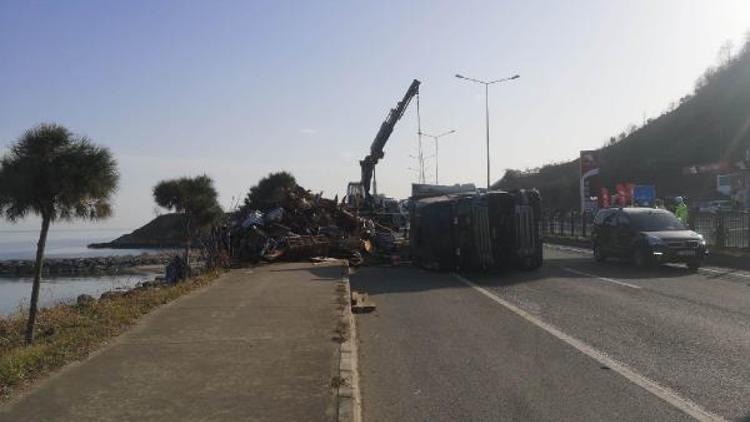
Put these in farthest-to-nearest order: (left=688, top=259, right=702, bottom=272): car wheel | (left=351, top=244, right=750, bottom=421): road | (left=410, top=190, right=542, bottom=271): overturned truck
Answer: (left=688, top=259, right=702, bottom=272): car wheel
(left=410, top=190, right=542, bottom=271): overturned truck
(left=351, top=244, right=750, bottom=421): road

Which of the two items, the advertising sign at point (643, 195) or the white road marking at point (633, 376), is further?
the advertising sign at point (643, 195)

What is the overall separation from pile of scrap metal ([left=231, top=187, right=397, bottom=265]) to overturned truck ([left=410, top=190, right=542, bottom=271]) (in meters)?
5.43

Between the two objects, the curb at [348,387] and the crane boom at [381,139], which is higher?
the crane boom at [381,139]

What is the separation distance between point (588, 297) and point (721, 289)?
131 inches

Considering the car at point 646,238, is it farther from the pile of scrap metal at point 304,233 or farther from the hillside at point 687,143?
the hillside at point 687,143

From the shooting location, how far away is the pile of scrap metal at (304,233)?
26.0 meters

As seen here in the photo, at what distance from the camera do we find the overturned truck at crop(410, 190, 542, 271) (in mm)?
21078

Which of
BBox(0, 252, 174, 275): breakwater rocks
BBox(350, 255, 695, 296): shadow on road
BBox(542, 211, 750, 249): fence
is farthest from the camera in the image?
BBox(0, 252, 174, 275): breakwater rocks

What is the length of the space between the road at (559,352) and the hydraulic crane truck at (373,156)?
2679cm

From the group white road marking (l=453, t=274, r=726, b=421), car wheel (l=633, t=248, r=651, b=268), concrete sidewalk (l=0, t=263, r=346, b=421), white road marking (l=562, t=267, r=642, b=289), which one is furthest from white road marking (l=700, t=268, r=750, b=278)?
concrete sidewalk (l=0, t=263, r=346, b=421)

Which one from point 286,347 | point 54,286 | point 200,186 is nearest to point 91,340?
point 286,347

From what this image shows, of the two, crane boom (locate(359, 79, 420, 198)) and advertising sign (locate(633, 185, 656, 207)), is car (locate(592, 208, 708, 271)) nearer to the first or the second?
advertising sign (locate(633, 185, 656, 207))

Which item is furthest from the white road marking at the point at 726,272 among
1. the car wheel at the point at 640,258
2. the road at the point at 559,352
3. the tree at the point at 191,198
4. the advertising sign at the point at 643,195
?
the tree at the point at 191,198

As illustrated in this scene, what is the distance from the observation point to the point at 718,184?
7906cm
